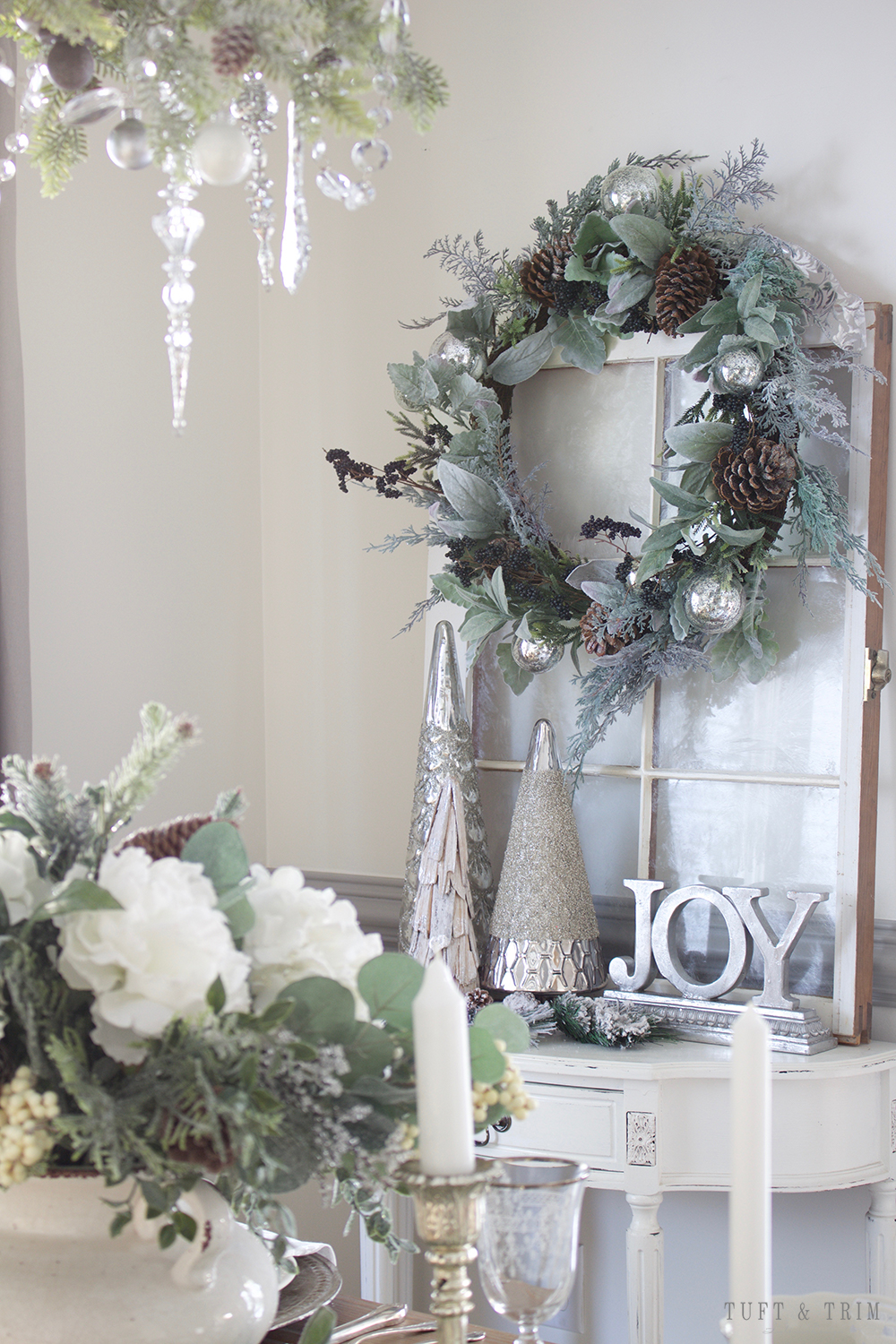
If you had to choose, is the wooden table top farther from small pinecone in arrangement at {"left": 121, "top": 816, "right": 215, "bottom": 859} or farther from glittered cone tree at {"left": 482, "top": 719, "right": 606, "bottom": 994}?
glittered cone tree at {"left": 482, "top": 719, "right": 606, "bottom": 994}

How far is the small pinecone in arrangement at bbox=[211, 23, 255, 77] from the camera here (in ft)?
2.45

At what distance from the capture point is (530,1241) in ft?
2.15

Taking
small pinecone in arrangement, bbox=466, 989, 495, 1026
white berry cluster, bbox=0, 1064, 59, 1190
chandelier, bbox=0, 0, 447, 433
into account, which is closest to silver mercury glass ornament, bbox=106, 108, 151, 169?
chandelier, bbox=0, 0, 447, 433

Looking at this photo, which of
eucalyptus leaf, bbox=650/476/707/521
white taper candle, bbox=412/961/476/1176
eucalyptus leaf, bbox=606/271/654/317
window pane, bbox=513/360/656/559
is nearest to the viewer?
white taper candle, bbox=412/961/476/1176

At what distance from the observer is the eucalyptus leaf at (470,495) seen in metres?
→ 1.78

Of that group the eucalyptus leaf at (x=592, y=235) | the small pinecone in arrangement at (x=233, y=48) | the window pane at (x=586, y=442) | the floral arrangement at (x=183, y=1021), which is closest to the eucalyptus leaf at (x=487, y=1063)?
the floral arrangement at (x=183, y=1021)

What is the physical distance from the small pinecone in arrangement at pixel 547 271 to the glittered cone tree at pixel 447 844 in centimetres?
52

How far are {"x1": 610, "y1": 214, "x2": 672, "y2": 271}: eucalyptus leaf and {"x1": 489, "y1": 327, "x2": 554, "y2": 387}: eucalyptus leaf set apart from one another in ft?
0.62

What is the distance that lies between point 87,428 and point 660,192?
97 centimetres

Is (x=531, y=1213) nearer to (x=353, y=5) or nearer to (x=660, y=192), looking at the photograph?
(x=353, y=5)

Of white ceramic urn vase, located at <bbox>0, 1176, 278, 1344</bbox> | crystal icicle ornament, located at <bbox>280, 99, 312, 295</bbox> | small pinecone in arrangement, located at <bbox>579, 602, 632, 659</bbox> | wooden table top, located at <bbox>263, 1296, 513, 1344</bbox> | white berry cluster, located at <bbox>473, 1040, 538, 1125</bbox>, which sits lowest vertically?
wooden table top, located at <bbox>263, 1296, 513, 1344</bbox>

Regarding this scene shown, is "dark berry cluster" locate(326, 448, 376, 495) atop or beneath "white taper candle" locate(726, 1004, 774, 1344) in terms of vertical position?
atop

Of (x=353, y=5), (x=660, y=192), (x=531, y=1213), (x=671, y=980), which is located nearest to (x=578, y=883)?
(x=671, y=980)

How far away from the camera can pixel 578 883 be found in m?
1.75
